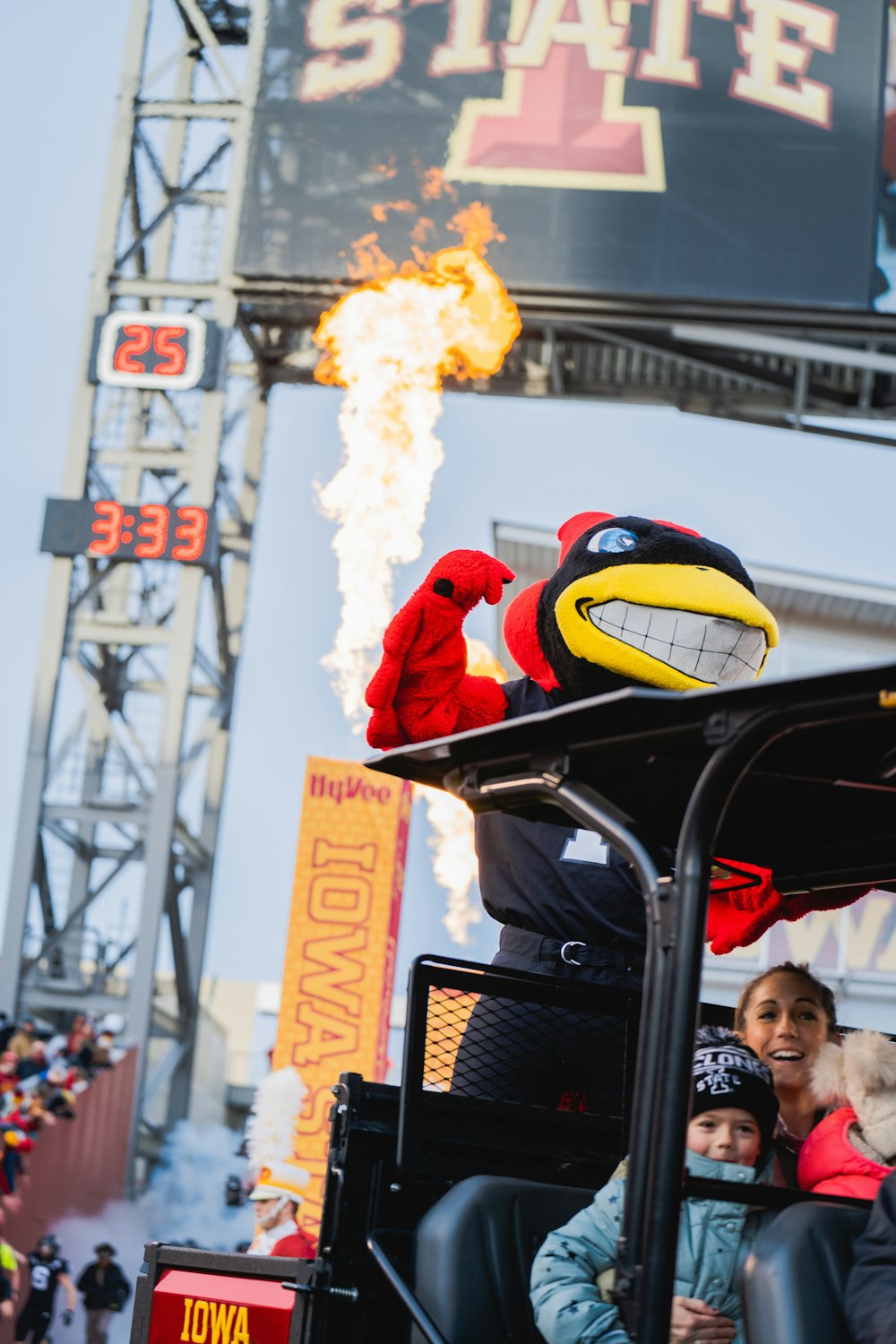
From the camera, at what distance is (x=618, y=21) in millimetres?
16797

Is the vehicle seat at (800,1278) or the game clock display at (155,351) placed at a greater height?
the game clock display at (155,351)

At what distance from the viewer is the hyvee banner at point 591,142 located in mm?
16109

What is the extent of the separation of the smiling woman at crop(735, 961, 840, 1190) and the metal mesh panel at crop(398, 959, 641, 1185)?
0.36m

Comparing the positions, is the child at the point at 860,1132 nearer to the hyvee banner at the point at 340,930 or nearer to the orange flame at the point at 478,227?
the hyvee banner at the point at 340,930

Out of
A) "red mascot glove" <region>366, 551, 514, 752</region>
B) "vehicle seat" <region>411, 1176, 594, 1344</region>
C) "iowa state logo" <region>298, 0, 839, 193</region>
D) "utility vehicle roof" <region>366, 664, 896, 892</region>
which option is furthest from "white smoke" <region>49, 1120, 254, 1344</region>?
"utility vehicle roof" <region>366, 664, 896, 892</region>

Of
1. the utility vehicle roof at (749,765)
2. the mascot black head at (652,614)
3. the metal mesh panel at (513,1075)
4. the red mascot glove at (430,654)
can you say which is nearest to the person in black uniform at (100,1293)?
the metal mesh panel at (513,1075)

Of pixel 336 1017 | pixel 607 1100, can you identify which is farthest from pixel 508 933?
pixel 336 1017

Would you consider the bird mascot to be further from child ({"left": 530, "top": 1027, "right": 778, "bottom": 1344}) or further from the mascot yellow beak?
child ({"left": 530, "top": 1027, "right": 778, "bottom": 1344})

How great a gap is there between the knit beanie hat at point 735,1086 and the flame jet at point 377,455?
7.56m

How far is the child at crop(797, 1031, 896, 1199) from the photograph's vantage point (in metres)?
2.90

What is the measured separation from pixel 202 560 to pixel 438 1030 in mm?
14237

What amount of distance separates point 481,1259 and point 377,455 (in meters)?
12.1

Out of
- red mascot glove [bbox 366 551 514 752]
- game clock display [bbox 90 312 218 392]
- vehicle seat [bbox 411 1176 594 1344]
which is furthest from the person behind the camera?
game clock display [bbox 90 312 218 392]

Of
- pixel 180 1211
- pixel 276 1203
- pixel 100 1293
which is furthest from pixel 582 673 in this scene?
pixel 180 1211
